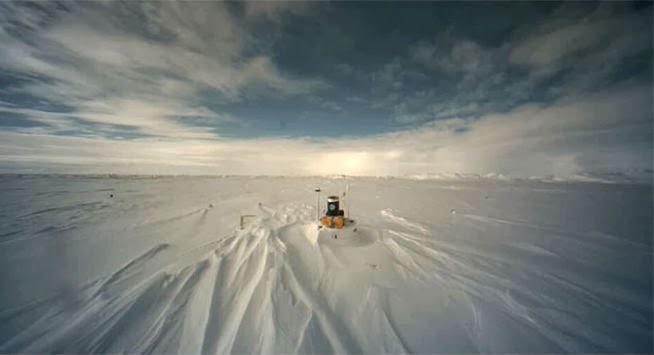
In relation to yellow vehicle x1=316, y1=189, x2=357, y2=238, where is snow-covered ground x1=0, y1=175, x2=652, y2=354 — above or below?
below

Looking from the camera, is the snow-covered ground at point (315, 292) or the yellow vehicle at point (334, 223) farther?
the yellow vehicle at point (334, 223)

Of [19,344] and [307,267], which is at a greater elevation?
[307,267]

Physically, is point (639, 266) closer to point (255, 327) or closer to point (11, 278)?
point (255, 327)

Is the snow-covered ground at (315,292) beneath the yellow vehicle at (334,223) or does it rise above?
beneath

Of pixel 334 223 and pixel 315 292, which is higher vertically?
pixel 334 223

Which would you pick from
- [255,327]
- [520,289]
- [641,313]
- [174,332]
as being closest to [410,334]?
[255,327]

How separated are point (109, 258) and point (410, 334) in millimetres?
7868

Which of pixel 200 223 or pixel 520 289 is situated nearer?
pixel 520 289

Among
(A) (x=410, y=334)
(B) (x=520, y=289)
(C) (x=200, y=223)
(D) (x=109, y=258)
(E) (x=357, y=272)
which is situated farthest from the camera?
(C) (x=200, y=223)

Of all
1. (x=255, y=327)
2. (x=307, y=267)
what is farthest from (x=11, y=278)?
(x=307, y=267)

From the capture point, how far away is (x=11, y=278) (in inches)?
189

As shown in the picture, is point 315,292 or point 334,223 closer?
point 315,292

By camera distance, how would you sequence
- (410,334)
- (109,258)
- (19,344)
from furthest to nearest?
(109,258), (410,334), (19,344)

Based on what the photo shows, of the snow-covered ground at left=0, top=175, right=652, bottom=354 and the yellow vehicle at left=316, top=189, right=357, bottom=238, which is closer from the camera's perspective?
the snow-covered ground at left=0, top=175, right=652, bottom=354
